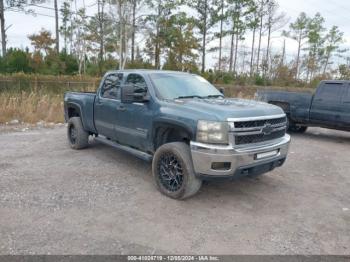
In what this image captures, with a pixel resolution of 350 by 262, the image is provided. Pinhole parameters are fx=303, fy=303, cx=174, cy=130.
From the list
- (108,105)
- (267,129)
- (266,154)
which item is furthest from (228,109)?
(108,105)

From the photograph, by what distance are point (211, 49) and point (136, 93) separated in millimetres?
30726

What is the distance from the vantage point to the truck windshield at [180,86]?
4.97 meters

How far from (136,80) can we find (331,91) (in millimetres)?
6649

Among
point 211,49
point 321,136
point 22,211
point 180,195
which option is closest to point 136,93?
point 180,195

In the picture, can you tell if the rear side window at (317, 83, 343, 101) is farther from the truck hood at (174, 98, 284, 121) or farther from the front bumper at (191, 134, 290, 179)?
the front bumper at (191, 134, 290, 179)

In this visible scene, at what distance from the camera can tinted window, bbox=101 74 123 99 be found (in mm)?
5820

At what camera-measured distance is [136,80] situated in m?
5.42

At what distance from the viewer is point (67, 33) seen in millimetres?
39375

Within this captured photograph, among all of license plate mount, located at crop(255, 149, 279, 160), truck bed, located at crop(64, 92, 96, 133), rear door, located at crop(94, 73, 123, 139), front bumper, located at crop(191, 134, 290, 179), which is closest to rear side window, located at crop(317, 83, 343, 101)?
license plate mount, located at crop(255, 149, 279, 160)

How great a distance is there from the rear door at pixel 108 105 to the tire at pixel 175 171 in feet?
5.07

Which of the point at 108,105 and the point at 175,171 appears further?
the point at 108,105

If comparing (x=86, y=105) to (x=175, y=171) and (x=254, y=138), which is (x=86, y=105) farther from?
(x=254, y=138)

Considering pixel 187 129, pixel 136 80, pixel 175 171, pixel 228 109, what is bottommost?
pixel 175 171

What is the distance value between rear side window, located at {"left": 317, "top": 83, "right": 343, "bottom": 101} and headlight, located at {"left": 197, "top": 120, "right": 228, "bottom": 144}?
6.70 m
